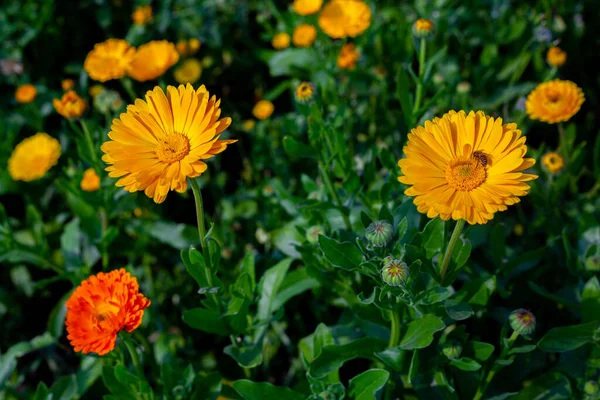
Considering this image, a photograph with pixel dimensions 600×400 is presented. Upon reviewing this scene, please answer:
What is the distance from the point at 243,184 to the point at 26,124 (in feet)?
4.89

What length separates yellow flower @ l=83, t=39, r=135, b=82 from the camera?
2820mm

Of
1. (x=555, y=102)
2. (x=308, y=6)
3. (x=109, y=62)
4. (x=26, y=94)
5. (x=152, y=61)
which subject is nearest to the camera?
(x=555, y=102)

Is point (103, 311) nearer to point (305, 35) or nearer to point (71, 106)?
point (71, 106)

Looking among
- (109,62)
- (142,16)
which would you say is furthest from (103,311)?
(142,16)

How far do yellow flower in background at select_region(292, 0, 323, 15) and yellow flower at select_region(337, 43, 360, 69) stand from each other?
0.89 ft

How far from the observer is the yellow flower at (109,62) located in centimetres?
282

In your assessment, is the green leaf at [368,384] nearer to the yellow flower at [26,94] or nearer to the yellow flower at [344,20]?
the yellow flower at [344,20]

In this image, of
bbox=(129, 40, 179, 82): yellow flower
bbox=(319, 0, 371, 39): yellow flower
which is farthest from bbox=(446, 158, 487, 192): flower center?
bbox=(129, 40, 179, 82): yellow flower

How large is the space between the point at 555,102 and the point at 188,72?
85.5 inches

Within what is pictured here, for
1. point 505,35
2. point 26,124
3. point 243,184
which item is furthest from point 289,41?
point 26,124

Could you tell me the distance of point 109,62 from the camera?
2871 millimetres

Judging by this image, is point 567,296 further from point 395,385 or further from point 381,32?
point 381,32

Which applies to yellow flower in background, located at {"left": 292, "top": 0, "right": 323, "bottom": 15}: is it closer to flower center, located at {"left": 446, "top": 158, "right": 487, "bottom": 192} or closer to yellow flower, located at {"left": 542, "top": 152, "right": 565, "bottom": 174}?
yellow flower, located at {"left": 542, "top": 152, "right": 565, "bottom": 174}

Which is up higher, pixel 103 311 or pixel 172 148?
pixel 172 148
